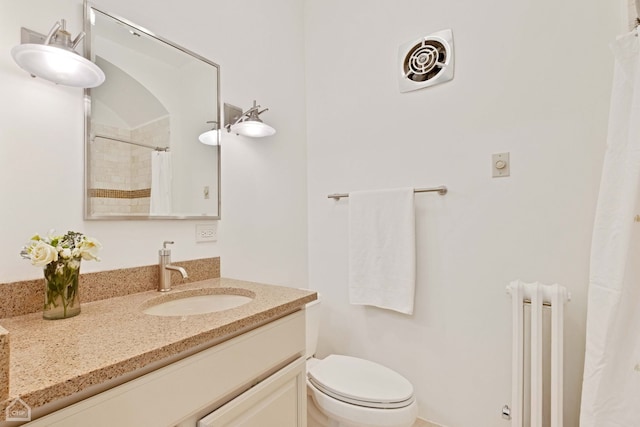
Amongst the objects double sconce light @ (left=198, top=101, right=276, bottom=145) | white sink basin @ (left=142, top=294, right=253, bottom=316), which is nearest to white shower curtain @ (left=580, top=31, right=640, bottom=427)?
white sink basin @ (left=142, top=294, right=253, bottom=316)

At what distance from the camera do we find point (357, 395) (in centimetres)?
118

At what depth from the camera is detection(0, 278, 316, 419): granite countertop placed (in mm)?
488

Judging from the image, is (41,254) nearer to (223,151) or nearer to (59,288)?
(59,288)

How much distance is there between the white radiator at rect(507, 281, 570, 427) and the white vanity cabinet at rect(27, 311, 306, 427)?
0.88 metres

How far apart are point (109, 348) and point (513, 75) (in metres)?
1.76

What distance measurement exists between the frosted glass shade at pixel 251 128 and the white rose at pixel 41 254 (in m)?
0.92

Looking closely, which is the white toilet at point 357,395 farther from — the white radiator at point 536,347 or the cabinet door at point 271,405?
the white radiator at point 536,347

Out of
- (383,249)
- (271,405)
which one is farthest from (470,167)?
(271,405)

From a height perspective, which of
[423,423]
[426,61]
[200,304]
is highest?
[426,61]

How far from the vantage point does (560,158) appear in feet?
4.14

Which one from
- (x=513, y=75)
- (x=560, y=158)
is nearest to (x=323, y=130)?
(x=513, y=75)

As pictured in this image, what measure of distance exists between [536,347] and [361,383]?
71 cm

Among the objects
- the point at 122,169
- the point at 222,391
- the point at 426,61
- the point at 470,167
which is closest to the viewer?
the point at 222,391

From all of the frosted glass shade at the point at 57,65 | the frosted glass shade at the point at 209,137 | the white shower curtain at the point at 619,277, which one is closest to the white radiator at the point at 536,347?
the white shower curtain at the point at 619,277
